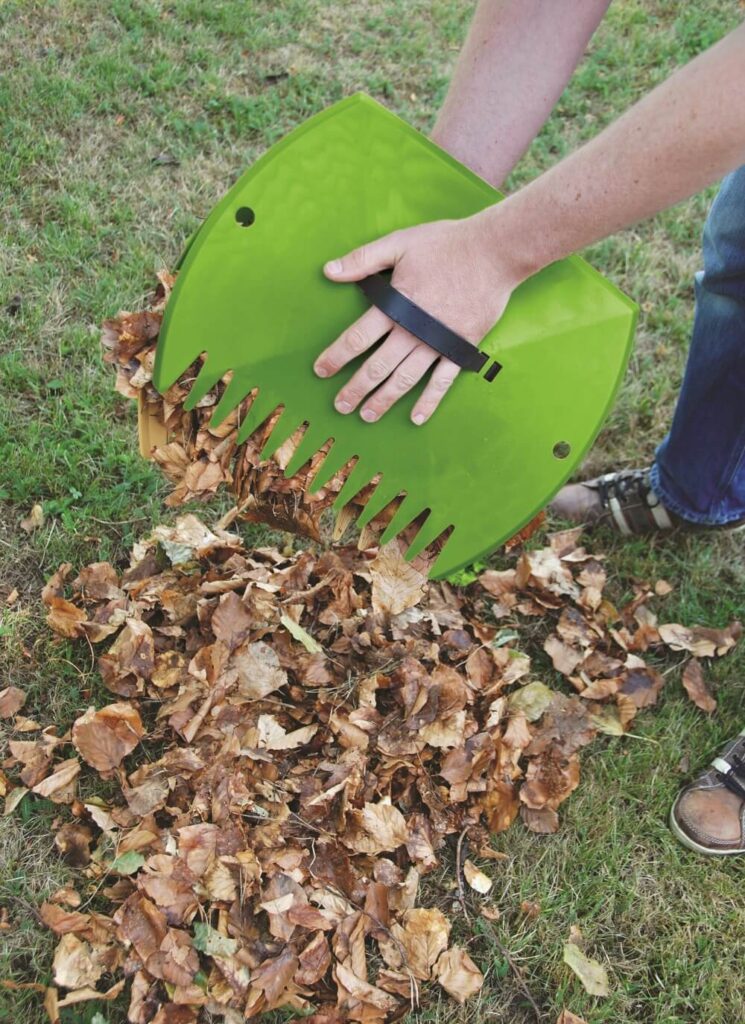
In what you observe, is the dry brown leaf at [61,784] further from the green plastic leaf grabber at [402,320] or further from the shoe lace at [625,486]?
the shoe lace at [625,486]

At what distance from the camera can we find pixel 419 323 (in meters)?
1.60

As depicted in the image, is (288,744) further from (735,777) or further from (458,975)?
(735,777)

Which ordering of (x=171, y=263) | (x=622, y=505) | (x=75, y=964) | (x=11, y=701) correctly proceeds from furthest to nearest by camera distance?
1. (x=171, y=263)
2. (x=622, y=505)
3. (x=11, y=701)
4. (x=75, y=964)

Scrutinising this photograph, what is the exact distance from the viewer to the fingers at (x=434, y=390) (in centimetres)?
167

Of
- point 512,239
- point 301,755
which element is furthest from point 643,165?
point 301,755

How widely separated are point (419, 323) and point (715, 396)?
1.09m

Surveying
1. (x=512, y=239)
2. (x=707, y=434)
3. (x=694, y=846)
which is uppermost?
(x=512, y=239)

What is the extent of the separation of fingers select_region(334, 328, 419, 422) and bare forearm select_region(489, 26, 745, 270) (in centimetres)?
25

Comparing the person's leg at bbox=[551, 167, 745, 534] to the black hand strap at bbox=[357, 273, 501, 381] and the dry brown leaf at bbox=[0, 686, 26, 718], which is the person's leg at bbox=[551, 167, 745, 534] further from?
the dry brown leaf at bbox=[0, 686, 26, 718]

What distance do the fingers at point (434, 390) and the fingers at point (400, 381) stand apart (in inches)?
0.9

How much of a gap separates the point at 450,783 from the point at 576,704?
0.41m

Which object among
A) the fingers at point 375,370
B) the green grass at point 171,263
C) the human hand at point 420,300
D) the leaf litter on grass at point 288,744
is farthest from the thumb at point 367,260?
the green grass at point 171,263

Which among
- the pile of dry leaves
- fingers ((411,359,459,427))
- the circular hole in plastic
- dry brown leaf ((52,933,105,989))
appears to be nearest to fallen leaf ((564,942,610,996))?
the pile of dry leaves

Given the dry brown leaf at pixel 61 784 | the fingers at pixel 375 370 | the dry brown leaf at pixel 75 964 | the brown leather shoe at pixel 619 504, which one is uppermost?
the fingers at pixel 375 370
